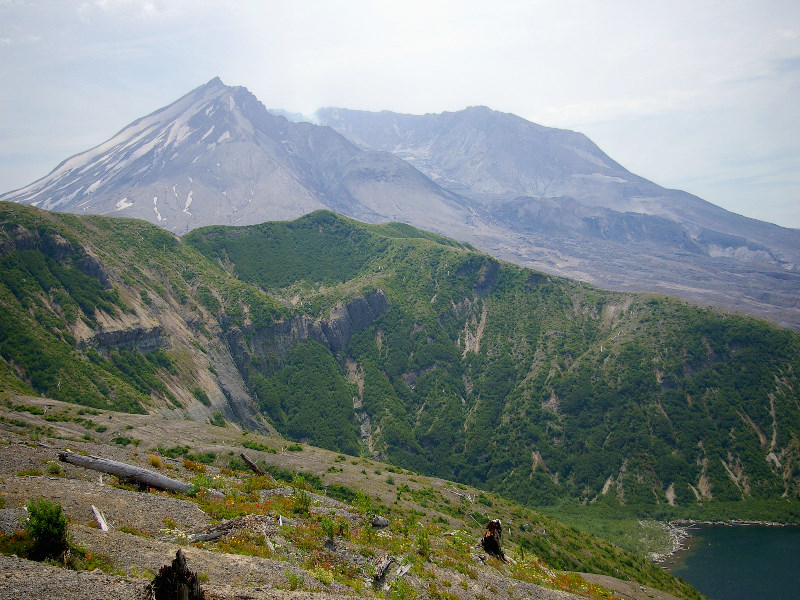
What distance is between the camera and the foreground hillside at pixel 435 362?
78500 millimetres

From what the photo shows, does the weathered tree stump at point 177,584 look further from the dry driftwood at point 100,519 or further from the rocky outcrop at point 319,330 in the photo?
the rocky outcrop at point 319,330

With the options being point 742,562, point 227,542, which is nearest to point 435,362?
point 742,562

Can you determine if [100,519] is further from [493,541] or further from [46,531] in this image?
[493,541]

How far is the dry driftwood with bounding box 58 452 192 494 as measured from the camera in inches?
858

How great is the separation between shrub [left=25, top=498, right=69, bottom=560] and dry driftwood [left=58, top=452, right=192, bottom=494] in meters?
8.43

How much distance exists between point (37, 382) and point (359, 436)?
64071 millimetres

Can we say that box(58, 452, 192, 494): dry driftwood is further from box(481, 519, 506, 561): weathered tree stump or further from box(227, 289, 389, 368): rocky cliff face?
box(227, 289, 389, 368): rocky cliff face

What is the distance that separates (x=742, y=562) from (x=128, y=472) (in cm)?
8513

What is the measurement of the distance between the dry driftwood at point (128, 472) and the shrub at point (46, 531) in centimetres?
843

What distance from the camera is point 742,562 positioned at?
230ft

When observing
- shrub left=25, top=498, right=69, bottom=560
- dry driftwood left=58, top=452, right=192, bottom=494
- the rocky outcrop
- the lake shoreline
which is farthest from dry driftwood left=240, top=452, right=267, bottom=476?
the rocky outcrop

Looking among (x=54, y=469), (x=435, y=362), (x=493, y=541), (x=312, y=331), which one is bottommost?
(x=435, y=362)

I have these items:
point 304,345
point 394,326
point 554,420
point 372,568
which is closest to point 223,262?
point 304,345

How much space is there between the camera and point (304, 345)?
116m
